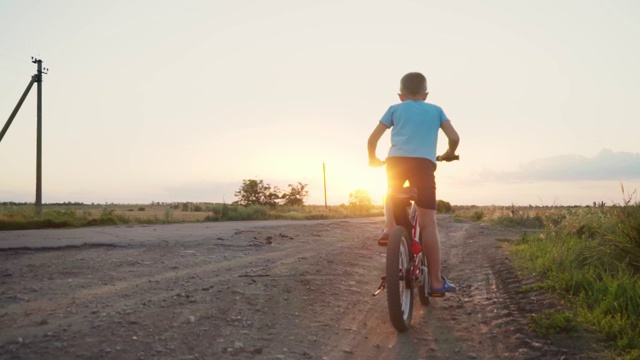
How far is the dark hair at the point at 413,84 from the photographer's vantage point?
465cm

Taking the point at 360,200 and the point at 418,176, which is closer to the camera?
the point at 418,176

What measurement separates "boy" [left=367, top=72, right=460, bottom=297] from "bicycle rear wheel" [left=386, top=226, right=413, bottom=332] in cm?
27

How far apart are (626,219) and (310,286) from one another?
422 centimetres

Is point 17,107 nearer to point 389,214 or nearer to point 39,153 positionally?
point 39,153

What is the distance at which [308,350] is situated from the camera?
374cm

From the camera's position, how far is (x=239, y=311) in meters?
4.67

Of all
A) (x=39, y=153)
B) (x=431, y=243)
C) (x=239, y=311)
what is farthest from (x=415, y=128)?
(x=39, y=153)

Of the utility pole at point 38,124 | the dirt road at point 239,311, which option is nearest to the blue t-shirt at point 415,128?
the dirt road at point 239,311

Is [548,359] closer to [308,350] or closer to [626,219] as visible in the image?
[308,350]

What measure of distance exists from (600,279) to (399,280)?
293 cm

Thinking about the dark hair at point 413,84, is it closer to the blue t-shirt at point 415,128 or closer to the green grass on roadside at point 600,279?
the blue t-shirt at point 415,128

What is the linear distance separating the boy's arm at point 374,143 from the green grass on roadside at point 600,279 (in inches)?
75.5

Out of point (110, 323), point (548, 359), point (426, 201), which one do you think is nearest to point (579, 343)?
point (548, 359)

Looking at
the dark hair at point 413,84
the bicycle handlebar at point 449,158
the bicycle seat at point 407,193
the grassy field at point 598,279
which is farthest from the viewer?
the bicycle handlebar at point 449,158
